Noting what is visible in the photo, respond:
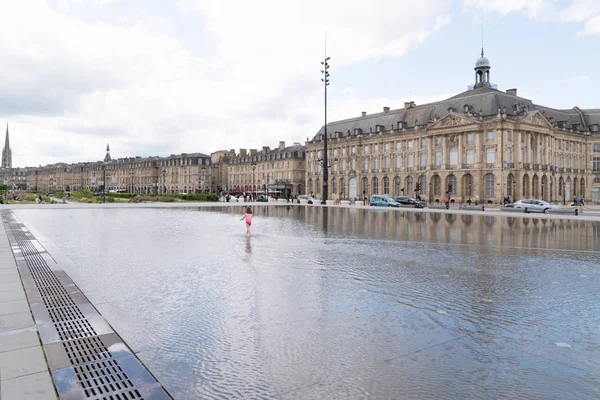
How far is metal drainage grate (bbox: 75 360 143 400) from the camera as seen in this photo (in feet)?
13.0

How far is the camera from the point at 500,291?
7.56 meters

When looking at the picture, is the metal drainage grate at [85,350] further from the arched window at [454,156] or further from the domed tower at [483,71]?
the domed tower at [483,71]

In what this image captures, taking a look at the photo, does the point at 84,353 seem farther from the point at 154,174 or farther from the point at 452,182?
the point at 154,174

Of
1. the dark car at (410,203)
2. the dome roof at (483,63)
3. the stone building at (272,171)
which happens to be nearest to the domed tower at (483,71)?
the dome roof at (483,63)

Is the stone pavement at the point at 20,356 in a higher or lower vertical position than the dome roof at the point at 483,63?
lower

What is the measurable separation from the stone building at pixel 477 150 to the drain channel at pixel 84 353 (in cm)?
5875

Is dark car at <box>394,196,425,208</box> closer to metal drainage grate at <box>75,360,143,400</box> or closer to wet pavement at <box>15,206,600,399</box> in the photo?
wet pavement at <box>15,206,600,399</box>

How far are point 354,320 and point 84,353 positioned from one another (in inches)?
130

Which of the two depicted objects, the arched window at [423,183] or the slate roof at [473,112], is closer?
the slate roof at [473,112]

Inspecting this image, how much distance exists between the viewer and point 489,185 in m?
60.9

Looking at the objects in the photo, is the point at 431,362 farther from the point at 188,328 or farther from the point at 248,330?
the point at 188,328

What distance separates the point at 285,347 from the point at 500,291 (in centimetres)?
447

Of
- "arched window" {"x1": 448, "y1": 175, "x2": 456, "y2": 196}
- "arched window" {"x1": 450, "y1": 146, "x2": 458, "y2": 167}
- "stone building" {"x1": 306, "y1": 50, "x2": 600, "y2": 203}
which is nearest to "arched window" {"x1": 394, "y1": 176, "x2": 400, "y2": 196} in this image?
"stone building" {"x1": 306, "y1": 50, "x2": 600, "y2": 203}

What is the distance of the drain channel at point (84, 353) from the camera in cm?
400
